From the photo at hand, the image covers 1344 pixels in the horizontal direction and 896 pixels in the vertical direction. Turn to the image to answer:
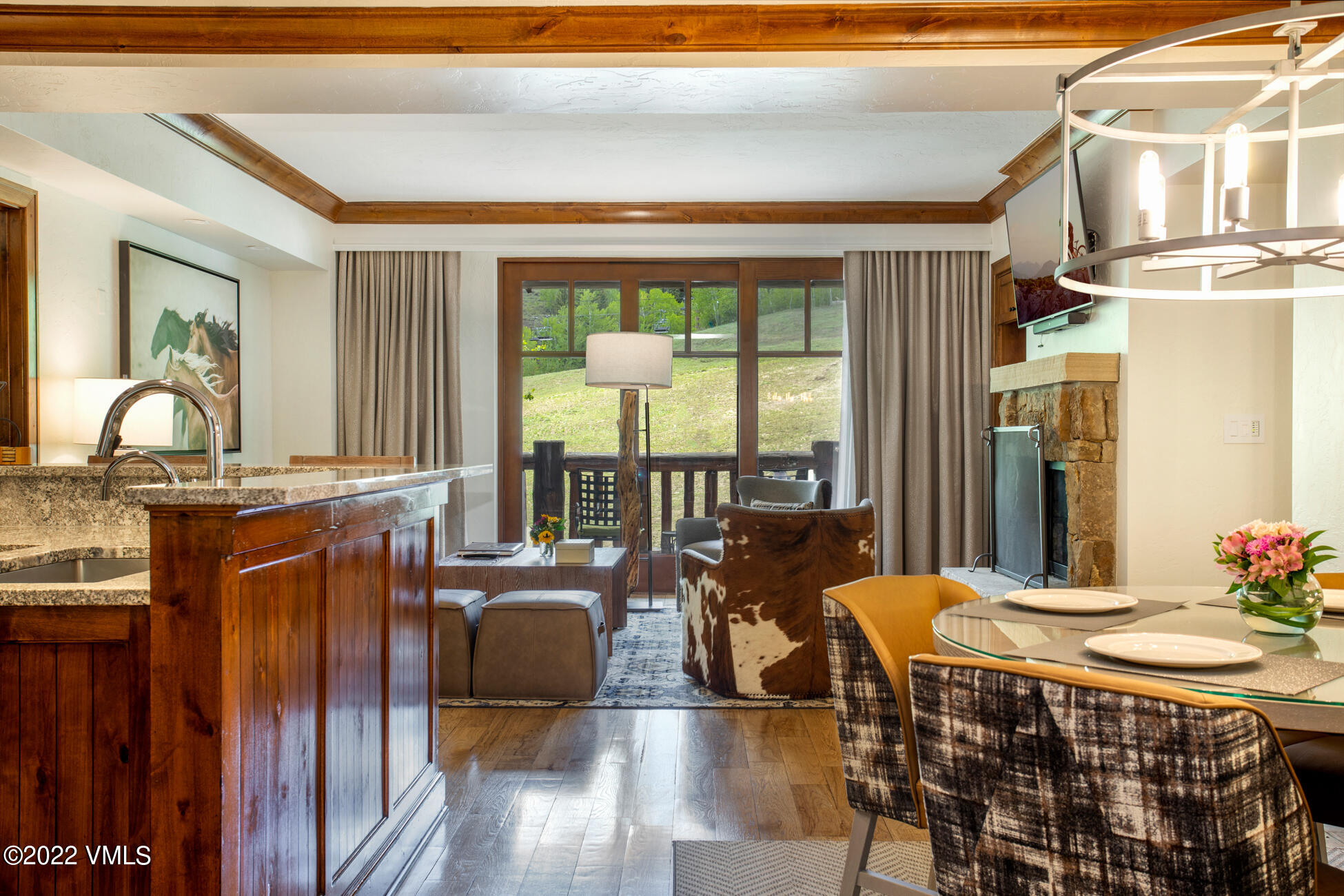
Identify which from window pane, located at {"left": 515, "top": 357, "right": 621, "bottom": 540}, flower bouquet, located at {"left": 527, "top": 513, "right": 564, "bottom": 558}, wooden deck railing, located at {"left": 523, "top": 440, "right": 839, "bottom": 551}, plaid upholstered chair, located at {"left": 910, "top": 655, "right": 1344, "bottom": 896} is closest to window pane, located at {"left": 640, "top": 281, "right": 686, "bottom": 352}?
window pane, located at {"left": 515, "top": 357, "right": 621, "bottom": 540}

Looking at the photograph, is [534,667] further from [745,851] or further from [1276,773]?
[1276,773]

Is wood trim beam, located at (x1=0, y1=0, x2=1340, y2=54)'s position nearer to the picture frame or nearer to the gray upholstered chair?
the picture frame

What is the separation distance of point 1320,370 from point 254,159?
4.69 metres

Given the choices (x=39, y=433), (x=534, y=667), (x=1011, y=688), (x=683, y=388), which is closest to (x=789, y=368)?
(x=683, y=388)

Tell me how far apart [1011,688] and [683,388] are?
16.1ft

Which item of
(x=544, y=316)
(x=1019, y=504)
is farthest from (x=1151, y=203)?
(x=544, y=316)

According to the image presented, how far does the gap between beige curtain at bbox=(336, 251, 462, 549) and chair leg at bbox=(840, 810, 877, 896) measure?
432 cm

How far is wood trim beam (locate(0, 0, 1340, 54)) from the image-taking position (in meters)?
2.53

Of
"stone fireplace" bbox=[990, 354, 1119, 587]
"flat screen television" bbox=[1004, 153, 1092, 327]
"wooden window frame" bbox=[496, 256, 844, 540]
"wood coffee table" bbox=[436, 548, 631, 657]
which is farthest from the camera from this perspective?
"wooden window frame" bbox=[496, 256, 844, 540]

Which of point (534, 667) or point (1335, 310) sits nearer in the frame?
point (1335, 310)

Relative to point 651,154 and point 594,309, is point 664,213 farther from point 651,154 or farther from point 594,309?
point 651,154

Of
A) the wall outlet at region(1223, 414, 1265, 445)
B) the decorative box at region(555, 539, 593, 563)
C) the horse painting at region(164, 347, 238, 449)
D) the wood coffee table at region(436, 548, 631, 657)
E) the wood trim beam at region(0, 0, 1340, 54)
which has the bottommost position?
the wood coffee table at region(436, 548, 631, 657)

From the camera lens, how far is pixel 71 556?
1945 millimetres

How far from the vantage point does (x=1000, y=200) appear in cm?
528
